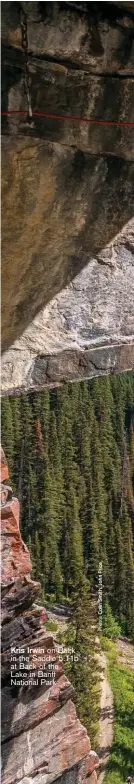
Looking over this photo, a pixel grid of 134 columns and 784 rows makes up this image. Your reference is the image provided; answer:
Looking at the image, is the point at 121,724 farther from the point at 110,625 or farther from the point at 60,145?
the point at 60,145

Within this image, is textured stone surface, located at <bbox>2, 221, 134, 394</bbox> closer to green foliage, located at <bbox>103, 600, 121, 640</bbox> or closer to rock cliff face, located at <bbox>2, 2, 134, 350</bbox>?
rock cliff face, located at <bbox>2, 2, 134, 350</bbox>

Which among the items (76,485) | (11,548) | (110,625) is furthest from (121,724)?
(11,548)

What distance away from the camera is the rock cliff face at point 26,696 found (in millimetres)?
9766

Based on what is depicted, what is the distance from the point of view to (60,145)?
3.94m

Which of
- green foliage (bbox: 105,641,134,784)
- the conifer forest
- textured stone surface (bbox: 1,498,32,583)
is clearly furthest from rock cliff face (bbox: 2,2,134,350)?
green foliage (bbox: 105,641,134,784)

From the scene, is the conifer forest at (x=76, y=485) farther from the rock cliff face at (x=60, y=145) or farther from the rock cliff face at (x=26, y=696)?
the rock cliff face at (x=60, y=145)

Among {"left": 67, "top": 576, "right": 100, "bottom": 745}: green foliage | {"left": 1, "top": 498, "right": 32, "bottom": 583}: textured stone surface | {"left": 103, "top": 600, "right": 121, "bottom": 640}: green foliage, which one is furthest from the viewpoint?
{"left": 103, "top": 600, "right": 121, "bottom": 640}: green foliage

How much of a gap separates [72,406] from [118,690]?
8.43 m

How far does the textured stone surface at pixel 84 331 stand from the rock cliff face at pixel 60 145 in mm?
93

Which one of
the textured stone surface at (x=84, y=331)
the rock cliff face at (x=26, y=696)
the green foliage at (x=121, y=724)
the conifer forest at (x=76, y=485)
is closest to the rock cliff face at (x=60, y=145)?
the textured stone surface at (x=84, y=331)

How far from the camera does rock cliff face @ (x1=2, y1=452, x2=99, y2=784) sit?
32.0ft

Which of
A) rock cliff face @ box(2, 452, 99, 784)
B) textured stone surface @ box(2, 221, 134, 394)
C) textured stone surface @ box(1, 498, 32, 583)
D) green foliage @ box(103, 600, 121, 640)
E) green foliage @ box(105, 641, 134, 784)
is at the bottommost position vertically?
green foliage @ box(105, 641, 134, 784)

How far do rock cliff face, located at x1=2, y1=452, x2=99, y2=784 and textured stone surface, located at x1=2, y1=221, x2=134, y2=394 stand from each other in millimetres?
5483

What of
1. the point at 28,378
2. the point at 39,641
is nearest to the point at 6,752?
the point at 39,641
